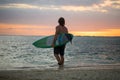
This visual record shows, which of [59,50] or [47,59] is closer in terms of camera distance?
[59,50]

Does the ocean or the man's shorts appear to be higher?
the man's shorts

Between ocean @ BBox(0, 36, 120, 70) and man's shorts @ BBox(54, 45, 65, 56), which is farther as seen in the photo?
ocean @ BBox(0, 36, 120, 70)

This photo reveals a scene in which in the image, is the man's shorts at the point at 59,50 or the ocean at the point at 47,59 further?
the ocean at the point at 47,59

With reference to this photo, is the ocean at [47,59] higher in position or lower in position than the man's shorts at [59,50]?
lower

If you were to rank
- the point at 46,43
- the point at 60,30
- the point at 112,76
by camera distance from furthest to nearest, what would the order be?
1. the point at 46,43
2. the point at 60,30
3. the point at 112,76

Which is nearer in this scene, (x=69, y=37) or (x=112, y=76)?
(x=112, y=76)

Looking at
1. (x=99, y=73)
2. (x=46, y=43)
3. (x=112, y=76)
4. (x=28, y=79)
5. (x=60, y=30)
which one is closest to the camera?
(x=28, y=79)

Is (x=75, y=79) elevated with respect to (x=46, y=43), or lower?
elevated

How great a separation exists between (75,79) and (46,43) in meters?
7.86

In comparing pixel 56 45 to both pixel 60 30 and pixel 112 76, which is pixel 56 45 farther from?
pixel 112 76

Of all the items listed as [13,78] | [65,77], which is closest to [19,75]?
[13,78]

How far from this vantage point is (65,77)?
1151cm

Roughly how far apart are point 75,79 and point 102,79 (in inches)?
36.3

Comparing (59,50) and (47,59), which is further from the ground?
(59,50)
